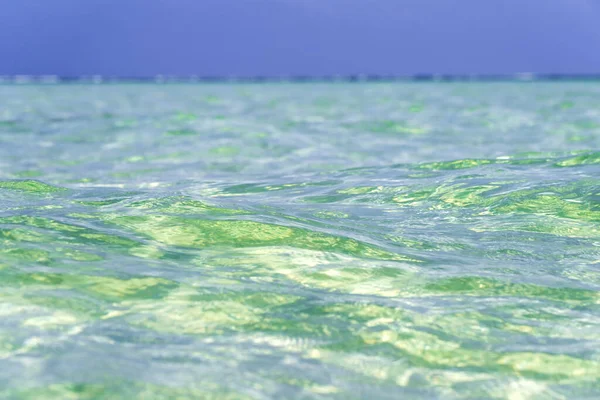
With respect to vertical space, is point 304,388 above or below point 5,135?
above

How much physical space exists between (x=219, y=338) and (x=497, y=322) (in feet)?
2.73

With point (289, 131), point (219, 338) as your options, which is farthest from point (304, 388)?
point (289, 131)

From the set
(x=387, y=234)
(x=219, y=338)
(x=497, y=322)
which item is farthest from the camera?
(x=387, y=234)

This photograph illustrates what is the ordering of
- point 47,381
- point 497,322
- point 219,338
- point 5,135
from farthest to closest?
1. point 5,135
2. point 497,322
3. point 219,338
4. point 47,381

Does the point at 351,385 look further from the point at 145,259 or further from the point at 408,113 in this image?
the point at 408,113

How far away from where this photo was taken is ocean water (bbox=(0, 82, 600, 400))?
1.94 m

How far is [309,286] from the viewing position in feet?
8.98

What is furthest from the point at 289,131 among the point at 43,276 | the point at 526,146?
the point at 43,276

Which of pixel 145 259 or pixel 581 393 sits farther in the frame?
pixel 145 259

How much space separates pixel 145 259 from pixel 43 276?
16.4 inches

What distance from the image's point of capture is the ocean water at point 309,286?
194 centimetres

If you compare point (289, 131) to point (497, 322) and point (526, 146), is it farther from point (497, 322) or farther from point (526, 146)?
point (497, 322)

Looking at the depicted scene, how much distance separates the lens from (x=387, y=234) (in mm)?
3668

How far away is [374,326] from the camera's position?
7.64 feet
